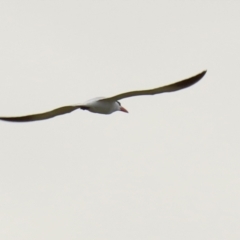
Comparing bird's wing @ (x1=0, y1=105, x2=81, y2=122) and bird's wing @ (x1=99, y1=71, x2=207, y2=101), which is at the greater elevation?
bird's wing @ (x1=0, y1=105, x2=81, y2=122)

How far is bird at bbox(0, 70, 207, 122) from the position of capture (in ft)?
83.5

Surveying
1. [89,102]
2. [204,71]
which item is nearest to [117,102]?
[89,102]

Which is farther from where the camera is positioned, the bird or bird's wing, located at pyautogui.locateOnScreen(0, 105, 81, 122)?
bird's wing, located at pyautogui.locateOnScreen(0, 105, 81, 122)

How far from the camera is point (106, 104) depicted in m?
26.4

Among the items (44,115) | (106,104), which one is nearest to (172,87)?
(106,104)

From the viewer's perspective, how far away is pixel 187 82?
25.4 metres

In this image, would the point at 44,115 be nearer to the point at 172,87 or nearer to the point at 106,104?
the point at 106,104

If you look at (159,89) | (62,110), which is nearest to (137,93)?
(159,89)

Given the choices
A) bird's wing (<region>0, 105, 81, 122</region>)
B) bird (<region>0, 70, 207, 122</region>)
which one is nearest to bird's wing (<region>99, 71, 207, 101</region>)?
bird (<region>0, 70, 207, 122</region>)

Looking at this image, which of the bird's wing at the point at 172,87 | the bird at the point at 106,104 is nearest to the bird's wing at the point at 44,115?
the bird at the point at 106,104

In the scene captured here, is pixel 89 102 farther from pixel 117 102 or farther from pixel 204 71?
pixel 204 71

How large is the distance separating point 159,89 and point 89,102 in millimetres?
1611

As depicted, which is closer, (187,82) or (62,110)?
(187,82)

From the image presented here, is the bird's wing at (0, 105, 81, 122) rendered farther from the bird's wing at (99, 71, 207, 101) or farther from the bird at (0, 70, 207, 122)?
the bird's wing at (99, 71, 207, 101)
